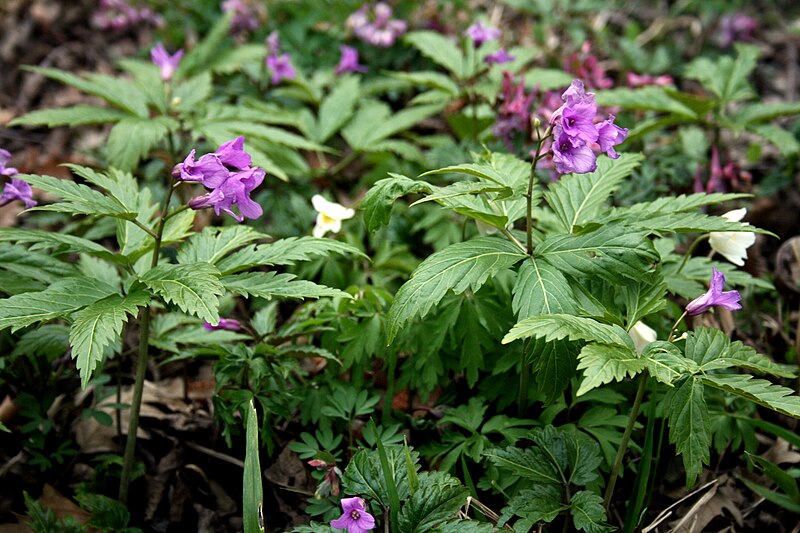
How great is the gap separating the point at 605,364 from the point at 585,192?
0.83 m

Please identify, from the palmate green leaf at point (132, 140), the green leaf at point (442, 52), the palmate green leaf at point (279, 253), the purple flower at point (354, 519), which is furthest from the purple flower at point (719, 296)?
the palmate green leaf at point (132, 140)

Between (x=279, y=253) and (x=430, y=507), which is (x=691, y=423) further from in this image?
(x=279, y=253)

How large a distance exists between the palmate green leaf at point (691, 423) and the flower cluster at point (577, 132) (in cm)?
65

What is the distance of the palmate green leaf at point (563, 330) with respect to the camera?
A: 1672 mm

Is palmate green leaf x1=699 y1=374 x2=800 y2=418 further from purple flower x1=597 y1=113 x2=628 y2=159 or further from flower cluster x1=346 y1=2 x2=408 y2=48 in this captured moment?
flower cluster x1=346 y1=2 x2=408 y2=48

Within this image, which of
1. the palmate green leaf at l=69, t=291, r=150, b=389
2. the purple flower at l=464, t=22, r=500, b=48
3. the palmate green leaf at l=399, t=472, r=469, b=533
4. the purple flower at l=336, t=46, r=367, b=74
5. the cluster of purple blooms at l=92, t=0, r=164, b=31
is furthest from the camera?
the cluster of purple blooms at l=92, t=0, r=164, b=31

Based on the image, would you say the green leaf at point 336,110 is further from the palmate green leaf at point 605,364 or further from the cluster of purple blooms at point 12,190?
the palmate green leaf at point 605,364

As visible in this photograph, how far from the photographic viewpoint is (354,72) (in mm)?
4836

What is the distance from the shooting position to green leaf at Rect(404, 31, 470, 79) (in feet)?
12.3

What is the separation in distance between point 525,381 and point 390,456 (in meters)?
0.51

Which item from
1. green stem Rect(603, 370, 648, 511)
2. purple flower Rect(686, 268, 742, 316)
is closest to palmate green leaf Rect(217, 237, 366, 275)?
green stem Rect(603, 370, 648, 511)

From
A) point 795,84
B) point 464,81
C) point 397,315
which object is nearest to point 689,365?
point 397,315

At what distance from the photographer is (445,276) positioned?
1.94m

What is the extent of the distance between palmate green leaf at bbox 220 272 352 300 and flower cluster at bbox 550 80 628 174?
2.52 feet
